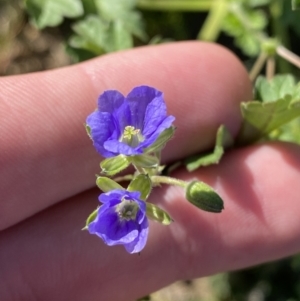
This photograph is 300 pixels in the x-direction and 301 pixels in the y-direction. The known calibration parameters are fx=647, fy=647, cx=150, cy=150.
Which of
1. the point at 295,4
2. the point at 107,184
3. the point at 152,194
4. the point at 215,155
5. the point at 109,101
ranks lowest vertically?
the point at 152,194

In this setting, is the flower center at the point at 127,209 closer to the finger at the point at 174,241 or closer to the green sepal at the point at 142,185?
the green sepal at the point at 142,185

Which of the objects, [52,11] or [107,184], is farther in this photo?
[52,11]

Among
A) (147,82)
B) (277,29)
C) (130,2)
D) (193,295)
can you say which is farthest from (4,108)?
(193,295)

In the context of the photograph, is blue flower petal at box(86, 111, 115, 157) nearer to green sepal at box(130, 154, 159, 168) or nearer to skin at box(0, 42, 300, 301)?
green sepal at box(130, 154, 159, 168)

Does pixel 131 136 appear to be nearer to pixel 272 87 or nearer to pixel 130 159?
pixel 130 159

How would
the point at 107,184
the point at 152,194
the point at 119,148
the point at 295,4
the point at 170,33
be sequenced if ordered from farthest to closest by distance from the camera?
the point at 170,33, the point at 152,194, the point at 295,4, the point at 107,184, the point at 119,148

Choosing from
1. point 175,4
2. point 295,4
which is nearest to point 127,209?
point 295,4
